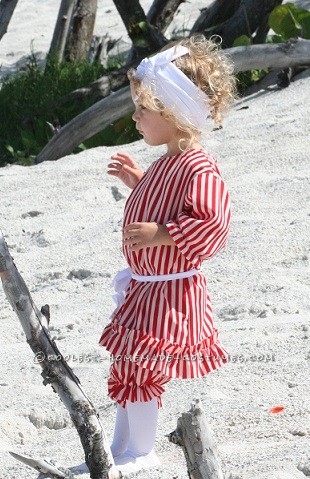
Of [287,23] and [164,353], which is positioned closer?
[164,353]

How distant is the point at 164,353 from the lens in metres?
2.55

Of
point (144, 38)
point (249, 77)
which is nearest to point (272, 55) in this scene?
point (249, 77)

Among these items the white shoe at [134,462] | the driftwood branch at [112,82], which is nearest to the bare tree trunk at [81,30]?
the driftwood branch at [112,82]

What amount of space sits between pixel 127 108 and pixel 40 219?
1.24 meters

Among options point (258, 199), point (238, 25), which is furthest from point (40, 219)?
point (238, 25)

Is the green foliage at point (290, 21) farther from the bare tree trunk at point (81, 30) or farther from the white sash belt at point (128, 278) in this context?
the white sash belt at point (128, 278)

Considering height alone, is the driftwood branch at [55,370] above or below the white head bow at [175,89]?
below

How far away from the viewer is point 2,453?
2.84 m

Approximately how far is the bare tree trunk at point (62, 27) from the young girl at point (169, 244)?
480cm

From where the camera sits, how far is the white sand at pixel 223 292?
283cm

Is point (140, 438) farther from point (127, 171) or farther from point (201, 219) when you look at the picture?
point (127, 171)

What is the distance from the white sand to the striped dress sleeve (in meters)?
0.53

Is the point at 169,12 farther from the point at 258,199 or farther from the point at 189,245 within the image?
the point at 189,245

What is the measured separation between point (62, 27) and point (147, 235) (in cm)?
511
